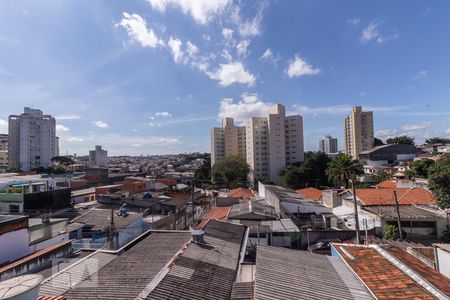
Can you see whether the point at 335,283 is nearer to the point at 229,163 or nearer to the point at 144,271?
the point at 144,271

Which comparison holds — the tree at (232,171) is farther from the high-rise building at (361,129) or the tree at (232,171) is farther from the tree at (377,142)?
the tree at (377,142)

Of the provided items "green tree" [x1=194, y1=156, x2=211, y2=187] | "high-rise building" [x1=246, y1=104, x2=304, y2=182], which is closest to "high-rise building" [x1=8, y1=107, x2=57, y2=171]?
"green tree" [x1=194, y1=156, x2=211, y2=187]

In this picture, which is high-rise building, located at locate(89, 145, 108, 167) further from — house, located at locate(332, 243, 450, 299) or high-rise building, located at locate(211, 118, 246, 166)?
house, located at locate(332, 243, 450, 299)

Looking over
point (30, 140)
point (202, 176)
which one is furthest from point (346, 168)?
point (30, 140)

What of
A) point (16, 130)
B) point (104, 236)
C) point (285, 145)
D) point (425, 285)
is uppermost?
point (16, 130)

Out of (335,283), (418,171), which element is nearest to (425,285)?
(335,283)

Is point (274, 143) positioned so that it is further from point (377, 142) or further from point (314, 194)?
point (377, 142)
